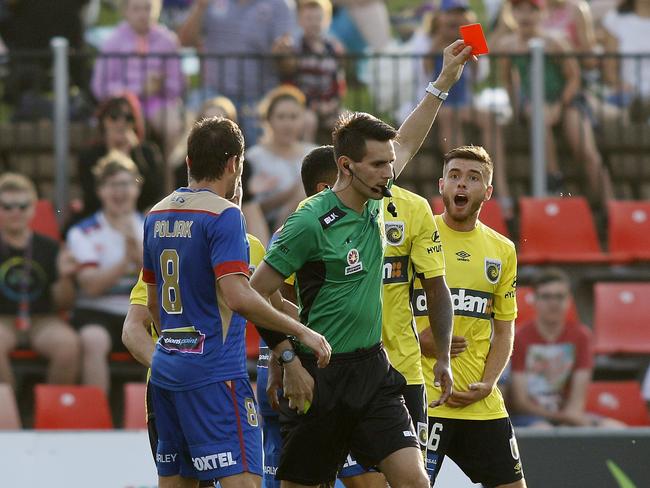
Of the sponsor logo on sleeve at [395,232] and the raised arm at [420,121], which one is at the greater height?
the raised arm at [420,121]

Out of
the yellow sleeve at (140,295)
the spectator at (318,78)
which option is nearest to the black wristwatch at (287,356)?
the yellow sleeve at (140,295)

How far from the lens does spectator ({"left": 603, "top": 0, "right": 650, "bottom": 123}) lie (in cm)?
1422

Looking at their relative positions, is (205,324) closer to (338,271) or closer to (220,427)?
(220,427)

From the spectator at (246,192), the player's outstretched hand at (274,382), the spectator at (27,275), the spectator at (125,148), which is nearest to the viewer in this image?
the player's outstretched hand at (274,382)

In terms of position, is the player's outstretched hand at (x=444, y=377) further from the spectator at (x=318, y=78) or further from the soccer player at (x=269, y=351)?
the spectator at (x=318, y=78)

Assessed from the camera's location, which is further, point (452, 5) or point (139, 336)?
point (452, 5)

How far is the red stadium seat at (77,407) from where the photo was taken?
11094 millimetres

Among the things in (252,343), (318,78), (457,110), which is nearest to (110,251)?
(252,343)

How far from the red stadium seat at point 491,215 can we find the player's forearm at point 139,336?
19.1 ft

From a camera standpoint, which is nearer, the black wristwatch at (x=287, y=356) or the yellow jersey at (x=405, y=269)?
the black wristwatch at (x=287, y=356)

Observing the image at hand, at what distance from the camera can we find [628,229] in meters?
13.2

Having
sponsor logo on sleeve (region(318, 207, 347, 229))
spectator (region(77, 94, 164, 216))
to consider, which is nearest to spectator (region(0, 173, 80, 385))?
spectator (region(77, 94, 164, 216))

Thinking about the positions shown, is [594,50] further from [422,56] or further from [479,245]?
[479,245]

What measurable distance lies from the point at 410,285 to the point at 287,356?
1.08 meters
